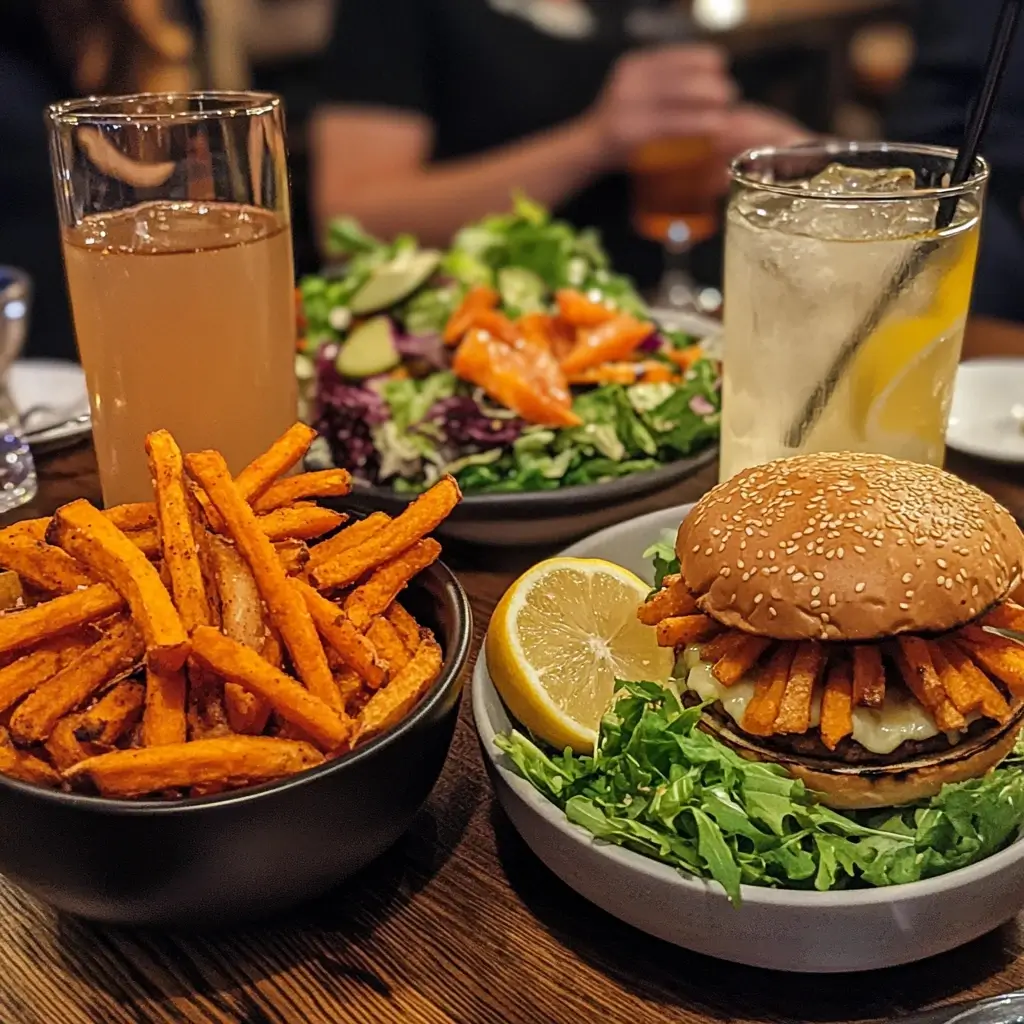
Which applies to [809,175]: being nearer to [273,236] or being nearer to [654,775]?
[273,236]

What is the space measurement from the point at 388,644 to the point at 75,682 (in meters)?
0.30

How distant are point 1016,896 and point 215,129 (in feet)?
4.30

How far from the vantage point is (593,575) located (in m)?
1.44

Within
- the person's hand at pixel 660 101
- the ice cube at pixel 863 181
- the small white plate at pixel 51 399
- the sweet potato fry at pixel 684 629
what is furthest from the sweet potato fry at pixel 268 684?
the person's hand at pixel 660 101

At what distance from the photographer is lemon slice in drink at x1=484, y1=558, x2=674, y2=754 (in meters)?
1.25

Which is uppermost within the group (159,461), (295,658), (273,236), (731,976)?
(273,236)

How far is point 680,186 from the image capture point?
11.3ft

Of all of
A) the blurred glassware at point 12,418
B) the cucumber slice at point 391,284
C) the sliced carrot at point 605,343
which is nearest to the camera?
the blurred glassware at point 12,418

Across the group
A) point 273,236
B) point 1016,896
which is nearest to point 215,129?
point 273,236

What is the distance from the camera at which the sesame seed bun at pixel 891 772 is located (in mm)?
1131

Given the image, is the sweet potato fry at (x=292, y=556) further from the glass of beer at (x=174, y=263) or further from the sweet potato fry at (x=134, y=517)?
the glass of beer at (x=174, y=263)

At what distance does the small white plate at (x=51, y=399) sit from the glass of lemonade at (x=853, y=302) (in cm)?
117

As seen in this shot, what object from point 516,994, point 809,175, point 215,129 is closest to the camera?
point 516,994

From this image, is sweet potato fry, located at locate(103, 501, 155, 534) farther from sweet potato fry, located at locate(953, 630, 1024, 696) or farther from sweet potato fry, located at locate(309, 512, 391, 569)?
sweet potato fry, located at locate(953, 630, 1024, 696)
